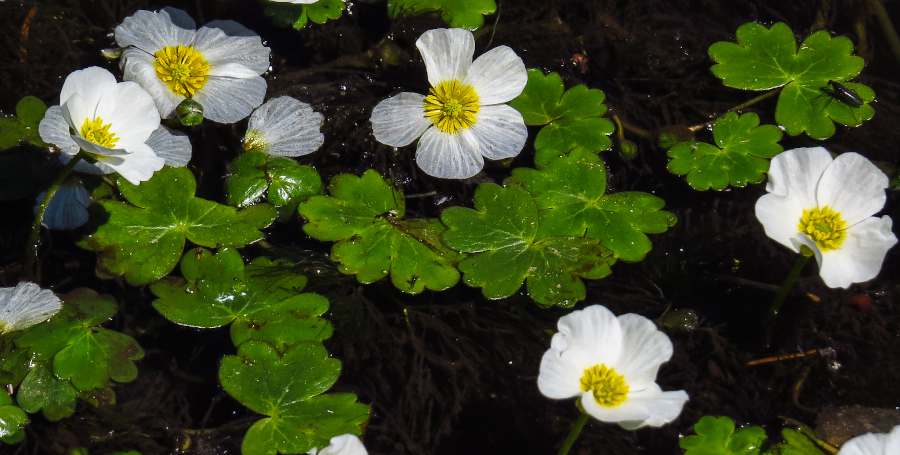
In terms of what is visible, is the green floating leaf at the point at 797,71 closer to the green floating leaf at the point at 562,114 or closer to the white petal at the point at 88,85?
the green floating leaf at the point at 562,114

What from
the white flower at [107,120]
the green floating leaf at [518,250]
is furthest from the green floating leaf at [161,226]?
the green floating leaf at [518,250]

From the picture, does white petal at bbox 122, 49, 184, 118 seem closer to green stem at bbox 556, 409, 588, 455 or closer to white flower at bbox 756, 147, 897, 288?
green stem at bbox 556, 409, 588, 455

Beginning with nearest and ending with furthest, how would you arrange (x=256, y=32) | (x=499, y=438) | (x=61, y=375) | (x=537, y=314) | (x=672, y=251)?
(x=61, y=375) → (x=499, y=438) → (x=537, y=314) → (x=672, y=251) → (x=256, y=32)

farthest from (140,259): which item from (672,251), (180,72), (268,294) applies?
(672,251)

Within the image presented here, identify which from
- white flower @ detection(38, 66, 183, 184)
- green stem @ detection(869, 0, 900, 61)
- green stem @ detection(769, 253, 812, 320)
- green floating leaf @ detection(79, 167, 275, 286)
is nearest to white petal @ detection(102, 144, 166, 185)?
white flower @ detection(38, 66, 183, 184)

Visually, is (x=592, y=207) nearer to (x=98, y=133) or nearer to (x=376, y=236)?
(x=376, y=236)

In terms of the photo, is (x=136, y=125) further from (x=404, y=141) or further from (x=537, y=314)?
(x=537, y=314)
